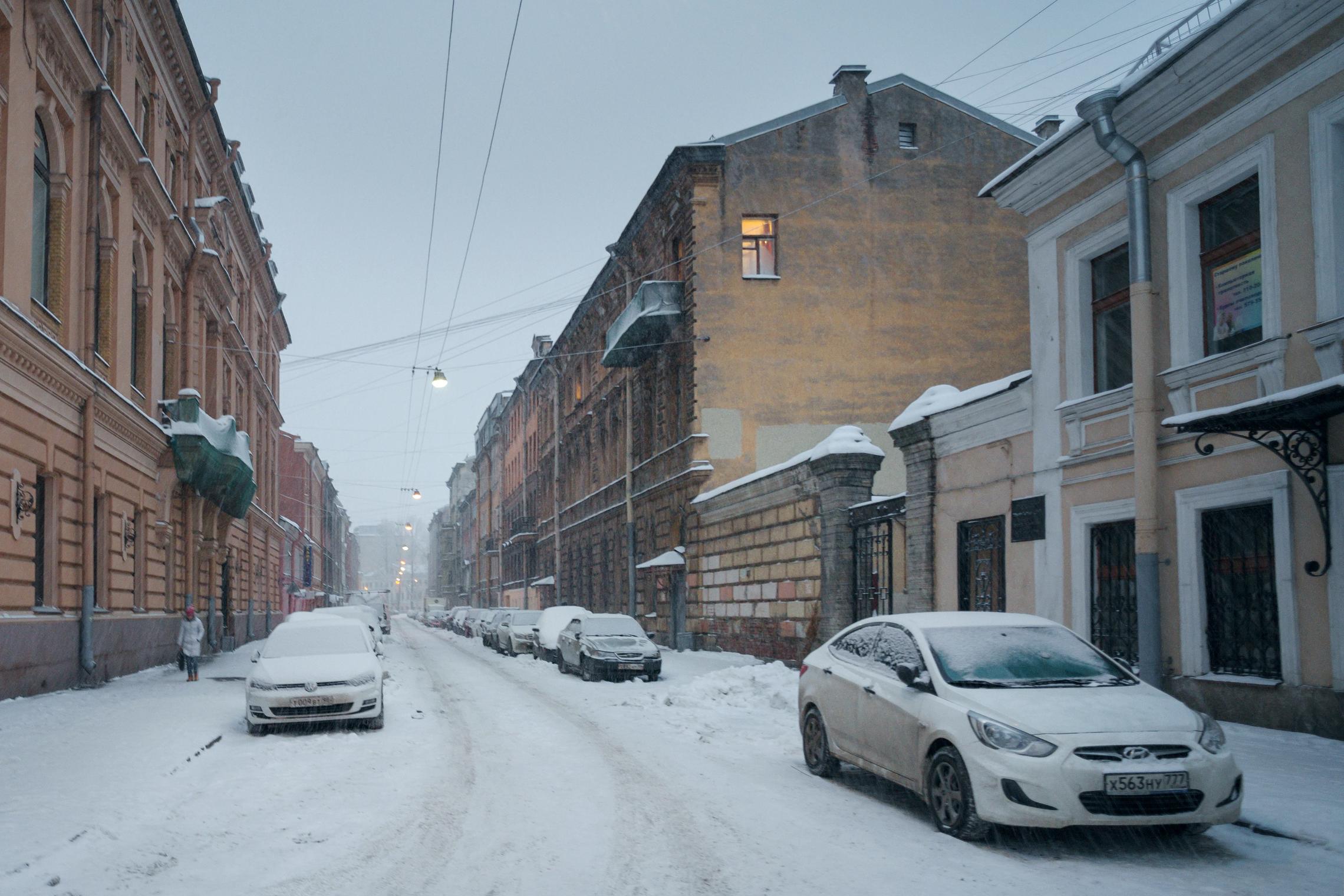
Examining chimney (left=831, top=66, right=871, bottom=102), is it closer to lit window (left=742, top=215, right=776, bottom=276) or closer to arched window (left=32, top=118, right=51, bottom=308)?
lit window (left=742, top=215, right=776, bottom=276)

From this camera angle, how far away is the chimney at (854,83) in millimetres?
28984

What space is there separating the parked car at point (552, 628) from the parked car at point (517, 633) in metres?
1.04

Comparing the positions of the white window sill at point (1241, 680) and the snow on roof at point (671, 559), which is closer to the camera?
the white window sill at point (1241, 680)

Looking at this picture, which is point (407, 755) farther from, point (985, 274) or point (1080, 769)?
point (985, 274)

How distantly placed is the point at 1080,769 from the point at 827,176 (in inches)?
936

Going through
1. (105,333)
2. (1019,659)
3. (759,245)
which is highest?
(759,245)

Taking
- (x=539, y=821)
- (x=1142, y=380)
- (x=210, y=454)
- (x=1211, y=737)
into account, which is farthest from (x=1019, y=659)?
(x=210, y=454)

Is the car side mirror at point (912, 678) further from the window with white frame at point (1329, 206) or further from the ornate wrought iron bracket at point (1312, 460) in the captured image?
the window with white frame at point (1329, 206)

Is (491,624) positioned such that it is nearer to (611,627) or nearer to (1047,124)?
(611,627)

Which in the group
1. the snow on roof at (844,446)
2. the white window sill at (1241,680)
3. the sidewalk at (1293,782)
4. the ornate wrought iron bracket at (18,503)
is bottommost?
the sidewalk at (1293,782)

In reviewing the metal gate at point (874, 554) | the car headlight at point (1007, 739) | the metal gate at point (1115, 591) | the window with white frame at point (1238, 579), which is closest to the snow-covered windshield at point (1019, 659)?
the car headlight at point (1007, 739)

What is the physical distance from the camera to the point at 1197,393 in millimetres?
11422

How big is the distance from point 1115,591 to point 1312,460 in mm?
3577

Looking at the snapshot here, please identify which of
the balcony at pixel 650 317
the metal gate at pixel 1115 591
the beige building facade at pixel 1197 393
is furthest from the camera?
the balcony at pixel 650 317
